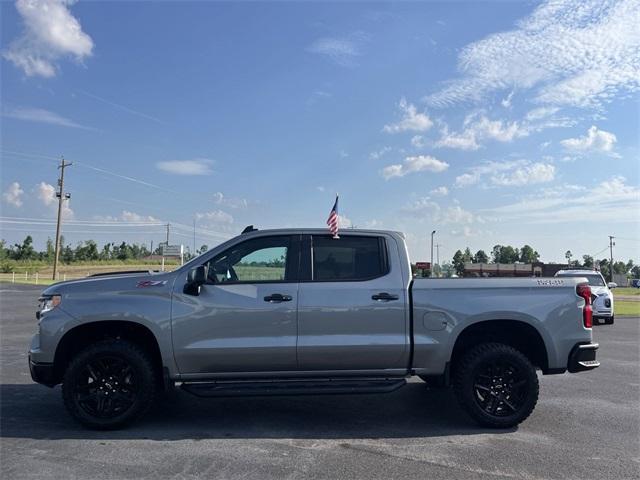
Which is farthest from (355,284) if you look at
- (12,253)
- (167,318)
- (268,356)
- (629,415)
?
(12,253)

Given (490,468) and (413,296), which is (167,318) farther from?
(490,468)

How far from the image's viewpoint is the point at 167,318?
17.0 ft

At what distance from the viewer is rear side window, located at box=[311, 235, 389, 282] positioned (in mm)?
5449

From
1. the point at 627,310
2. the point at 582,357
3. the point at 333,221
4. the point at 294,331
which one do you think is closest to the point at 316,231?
the point at 333,221

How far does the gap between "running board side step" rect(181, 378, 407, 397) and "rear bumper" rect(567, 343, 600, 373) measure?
5.90ft

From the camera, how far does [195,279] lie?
16.7 feet

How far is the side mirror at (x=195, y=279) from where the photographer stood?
508 cm

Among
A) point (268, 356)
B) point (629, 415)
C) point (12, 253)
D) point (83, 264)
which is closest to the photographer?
point (268, 356)

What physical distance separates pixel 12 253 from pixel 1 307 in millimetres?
75892

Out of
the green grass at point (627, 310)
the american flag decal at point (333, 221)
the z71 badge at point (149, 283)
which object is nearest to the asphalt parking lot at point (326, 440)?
the z71 badge at point (149, 283)

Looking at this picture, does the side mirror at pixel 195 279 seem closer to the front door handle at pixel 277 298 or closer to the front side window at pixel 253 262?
the front side window at pixel 253 262

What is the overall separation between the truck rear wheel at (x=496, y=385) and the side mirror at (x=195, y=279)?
2.77 meters

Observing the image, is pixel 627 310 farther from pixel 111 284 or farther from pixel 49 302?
pixel 49 302

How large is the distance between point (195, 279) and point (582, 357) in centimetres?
402
